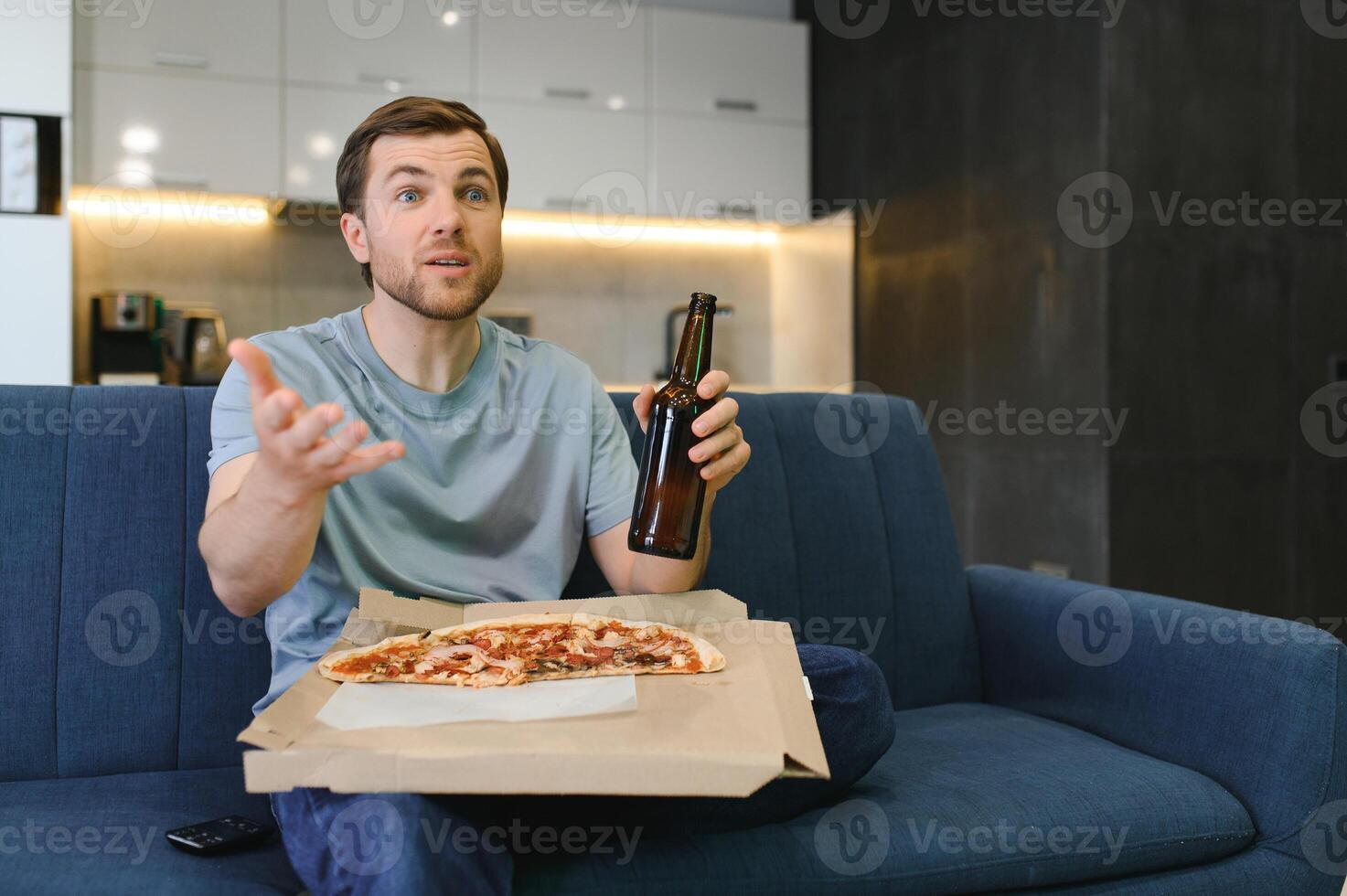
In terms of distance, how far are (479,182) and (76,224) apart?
265 cm

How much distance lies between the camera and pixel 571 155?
13.0 feet

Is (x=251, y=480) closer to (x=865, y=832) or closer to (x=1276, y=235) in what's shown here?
(x=865, y=832)

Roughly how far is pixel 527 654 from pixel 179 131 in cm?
299

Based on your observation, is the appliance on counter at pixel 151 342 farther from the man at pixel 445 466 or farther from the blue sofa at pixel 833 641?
the man at pixel 445 466

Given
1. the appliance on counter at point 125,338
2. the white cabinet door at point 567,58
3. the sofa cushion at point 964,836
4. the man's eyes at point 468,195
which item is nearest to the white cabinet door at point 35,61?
the appliance on counter at point 125,338

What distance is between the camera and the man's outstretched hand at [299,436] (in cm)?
96

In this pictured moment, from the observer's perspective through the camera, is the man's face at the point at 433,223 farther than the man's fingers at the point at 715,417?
Yes

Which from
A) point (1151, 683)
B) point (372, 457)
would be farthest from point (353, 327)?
point (1151, 683)

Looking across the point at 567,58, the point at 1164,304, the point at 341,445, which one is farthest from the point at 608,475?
the point at 567,58

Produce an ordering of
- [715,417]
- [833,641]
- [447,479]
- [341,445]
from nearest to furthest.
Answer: [341,445] → [715,417] → [447,479] → [833,641]

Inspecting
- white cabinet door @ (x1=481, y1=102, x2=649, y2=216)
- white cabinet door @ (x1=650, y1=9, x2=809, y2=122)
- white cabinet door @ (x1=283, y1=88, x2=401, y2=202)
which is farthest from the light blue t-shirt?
white cabinet door @ (x1=650, y1=9, x2=809, y2=122)

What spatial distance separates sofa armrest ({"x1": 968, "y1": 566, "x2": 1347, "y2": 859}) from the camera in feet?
4.49

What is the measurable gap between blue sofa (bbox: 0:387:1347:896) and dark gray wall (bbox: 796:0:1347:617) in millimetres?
1415

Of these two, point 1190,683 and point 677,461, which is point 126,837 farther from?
point 1190,683
